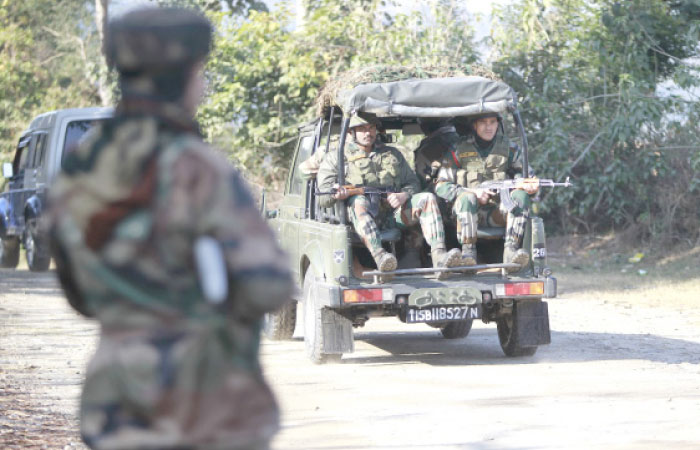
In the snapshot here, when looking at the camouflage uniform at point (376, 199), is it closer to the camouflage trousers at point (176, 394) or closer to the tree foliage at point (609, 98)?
the camouflage trousers at point (176, 394)

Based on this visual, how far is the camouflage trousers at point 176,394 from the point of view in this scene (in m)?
2.41

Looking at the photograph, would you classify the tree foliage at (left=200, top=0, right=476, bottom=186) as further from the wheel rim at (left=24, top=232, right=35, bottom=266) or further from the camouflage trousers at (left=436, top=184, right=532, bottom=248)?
the camouflage trousers at (left=436, top=184, right=532, bottom=248)

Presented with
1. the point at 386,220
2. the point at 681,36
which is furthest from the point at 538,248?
the point at 681,36

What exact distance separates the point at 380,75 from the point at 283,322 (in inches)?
105

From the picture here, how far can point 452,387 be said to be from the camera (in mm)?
7918

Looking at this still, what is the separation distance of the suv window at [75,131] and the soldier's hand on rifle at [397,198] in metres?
8.24

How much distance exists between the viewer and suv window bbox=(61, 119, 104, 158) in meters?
16.2

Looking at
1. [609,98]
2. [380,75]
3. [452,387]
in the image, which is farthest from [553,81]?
[452,387]

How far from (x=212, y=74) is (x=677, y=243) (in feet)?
29.7

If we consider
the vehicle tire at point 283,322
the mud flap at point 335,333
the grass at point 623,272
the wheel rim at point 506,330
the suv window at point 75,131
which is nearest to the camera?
the mud flap at point 335,333

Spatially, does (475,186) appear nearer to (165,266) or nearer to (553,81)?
(165,266)

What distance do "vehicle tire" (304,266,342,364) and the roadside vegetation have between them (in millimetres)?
8558

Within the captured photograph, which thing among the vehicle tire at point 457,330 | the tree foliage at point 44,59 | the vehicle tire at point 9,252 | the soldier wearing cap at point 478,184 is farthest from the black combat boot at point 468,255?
the tree foliage at point 44,59

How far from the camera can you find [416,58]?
18016 millimetres
